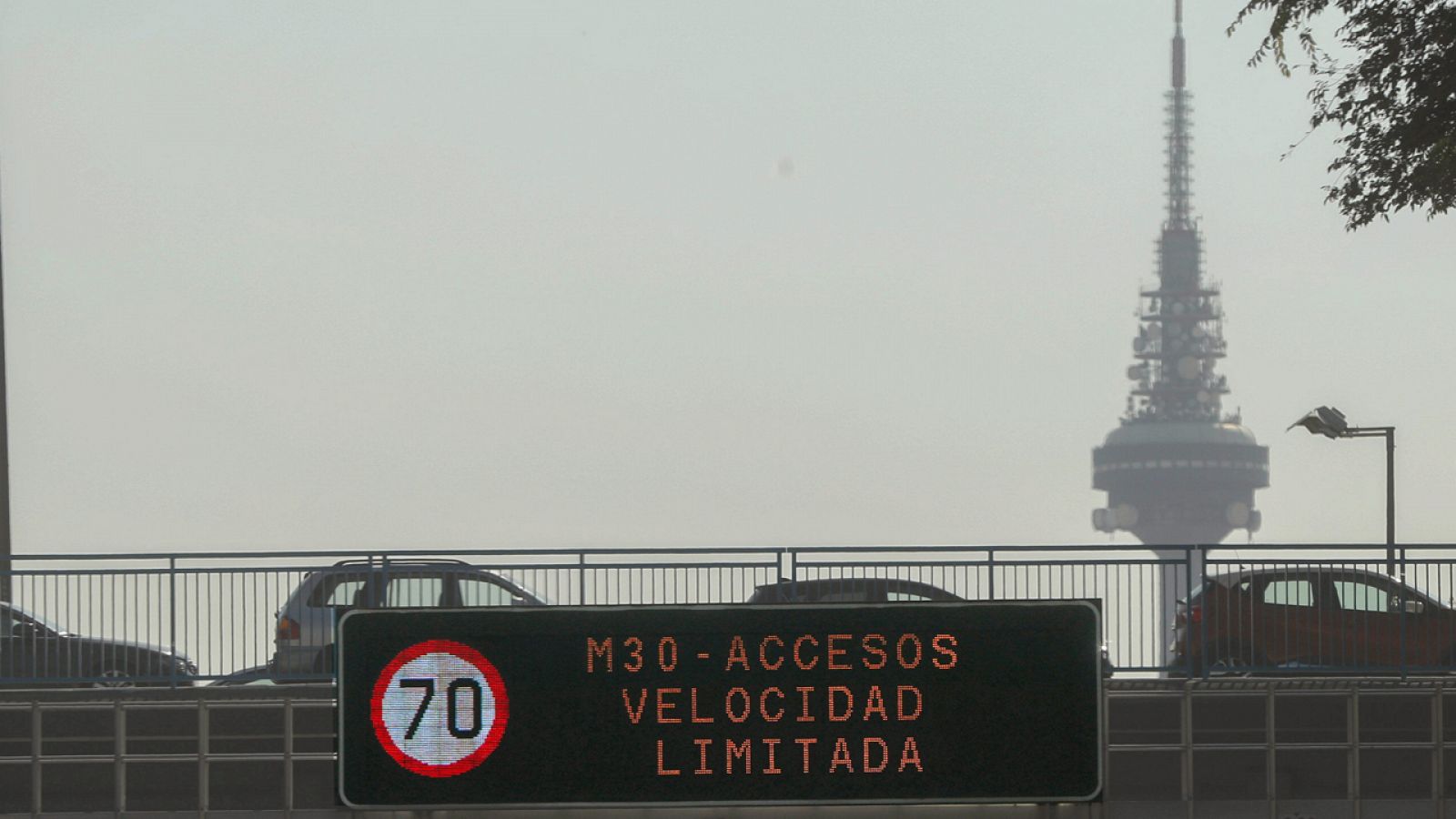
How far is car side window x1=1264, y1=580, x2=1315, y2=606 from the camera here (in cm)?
1969

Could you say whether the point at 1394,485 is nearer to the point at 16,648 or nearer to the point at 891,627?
the point at 16,648

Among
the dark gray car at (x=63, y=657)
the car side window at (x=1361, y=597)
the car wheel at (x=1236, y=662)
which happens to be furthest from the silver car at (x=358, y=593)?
the car side window at (x=1361, y=597)

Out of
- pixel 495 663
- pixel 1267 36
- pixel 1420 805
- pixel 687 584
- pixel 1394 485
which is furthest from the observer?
pixel 1394 485

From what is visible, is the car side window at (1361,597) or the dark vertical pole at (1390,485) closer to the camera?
the car side window at (1361,597)

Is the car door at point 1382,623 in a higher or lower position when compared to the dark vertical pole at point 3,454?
lower

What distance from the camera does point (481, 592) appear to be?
70.8ft

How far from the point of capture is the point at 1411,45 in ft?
85.1

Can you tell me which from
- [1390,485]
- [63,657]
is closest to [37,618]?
[63,657]

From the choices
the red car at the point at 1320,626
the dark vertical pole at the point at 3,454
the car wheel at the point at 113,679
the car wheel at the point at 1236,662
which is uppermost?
the dark vertical pole at the point at 3,454

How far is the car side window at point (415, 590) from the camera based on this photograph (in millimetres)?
21406

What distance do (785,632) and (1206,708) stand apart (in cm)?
893

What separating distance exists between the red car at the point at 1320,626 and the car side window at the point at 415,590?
6388 mm

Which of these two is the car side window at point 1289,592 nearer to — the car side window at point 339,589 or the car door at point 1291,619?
the car door at point 1291,619

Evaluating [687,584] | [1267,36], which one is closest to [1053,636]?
[687,584]
